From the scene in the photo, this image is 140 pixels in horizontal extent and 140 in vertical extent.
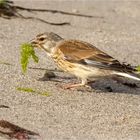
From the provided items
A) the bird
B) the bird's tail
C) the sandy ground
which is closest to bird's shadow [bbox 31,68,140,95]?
the sandy ground

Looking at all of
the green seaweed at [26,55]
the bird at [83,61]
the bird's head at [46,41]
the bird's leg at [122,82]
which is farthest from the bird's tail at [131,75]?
the bird's head at [46,41]

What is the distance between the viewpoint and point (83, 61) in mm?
9344

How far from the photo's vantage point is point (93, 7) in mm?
13945

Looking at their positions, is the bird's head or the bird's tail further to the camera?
the bird's head

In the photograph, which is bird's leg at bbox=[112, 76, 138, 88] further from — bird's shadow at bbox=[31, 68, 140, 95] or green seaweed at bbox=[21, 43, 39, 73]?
green seaweed at bbox=[21, 43, 39, 73]

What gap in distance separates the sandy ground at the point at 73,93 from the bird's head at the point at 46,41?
0.26 m

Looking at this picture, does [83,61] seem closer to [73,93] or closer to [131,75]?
[73,93]

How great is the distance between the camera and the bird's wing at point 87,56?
9102 millimetres

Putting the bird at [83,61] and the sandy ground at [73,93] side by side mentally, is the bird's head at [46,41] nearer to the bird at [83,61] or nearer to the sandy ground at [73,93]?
the bird at [83,61]

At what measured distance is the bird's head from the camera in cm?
982

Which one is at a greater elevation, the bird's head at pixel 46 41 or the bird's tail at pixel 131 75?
the bird's head at pixel 46 41

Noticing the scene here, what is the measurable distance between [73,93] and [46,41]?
1192 millimetres

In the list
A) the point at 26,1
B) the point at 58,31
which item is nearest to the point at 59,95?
the point at 58,31

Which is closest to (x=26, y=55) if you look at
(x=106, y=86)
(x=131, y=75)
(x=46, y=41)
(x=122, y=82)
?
(x=46, y=41)
